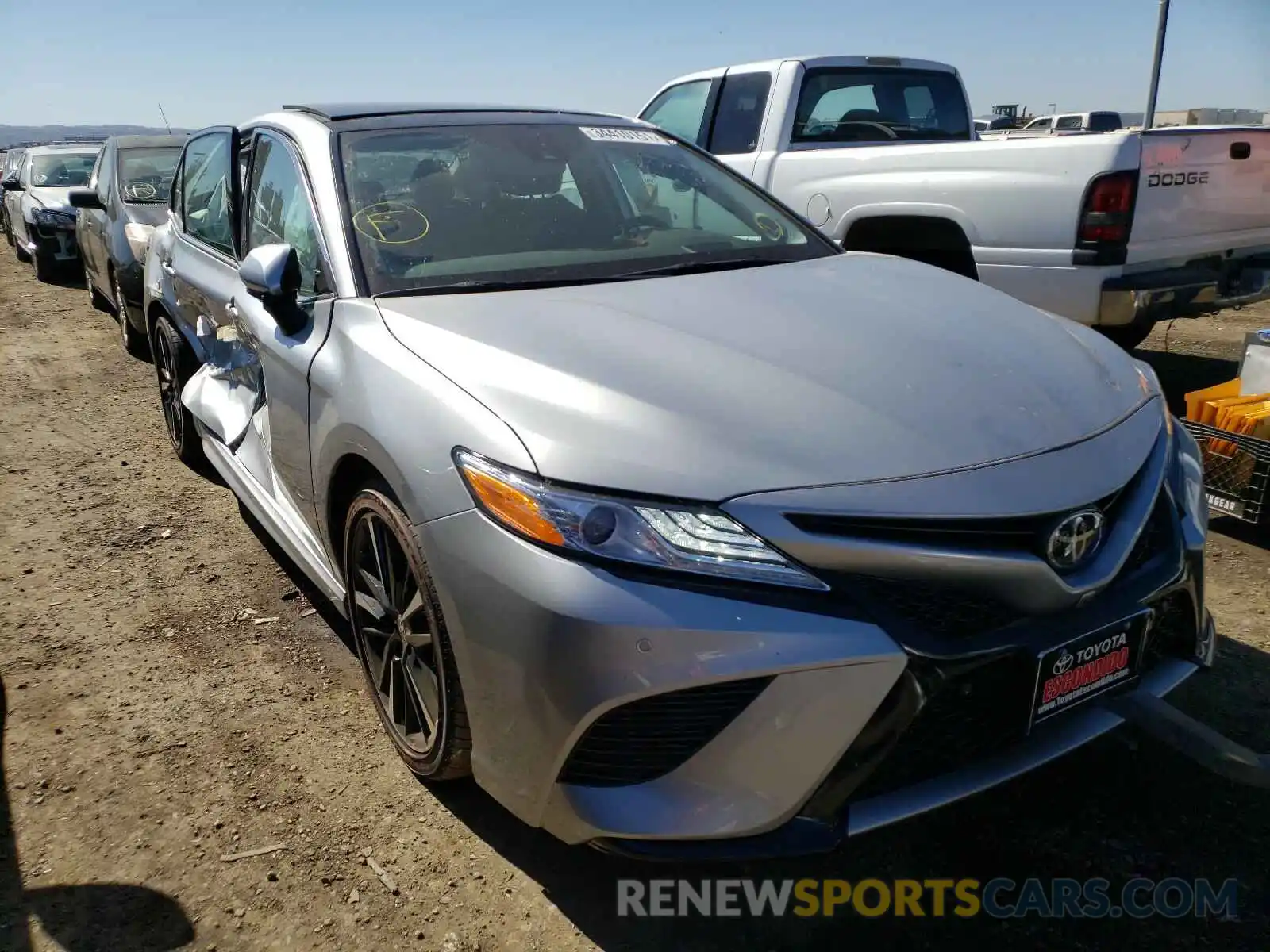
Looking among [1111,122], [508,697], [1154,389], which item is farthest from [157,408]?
[1111,122]

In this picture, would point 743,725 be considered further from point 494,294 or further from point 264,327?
point 264,327

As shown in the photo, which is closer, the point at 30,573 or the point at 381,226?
the point at 381,226

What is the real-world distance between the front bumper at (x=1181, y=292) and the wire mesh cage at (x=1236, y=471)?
3.16ft

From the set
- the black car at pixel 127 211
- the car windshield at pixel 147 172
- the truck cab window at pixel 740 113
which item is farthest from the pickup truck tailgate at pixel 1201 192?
the car windshield at pixel 147 172

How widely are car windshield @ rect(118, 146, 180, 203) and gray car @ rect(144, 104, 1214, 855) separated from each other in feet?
19.1

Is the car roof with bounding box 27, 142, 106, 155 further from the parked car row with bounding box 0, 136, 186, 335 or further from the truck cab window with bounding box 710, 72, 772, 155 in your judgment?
Answer: the truck cab window with bounding box 710, 72, 772, 155

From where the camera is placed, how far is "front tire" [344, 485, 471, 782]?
2154mm

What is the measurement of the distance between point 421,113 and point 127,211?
5218 mm

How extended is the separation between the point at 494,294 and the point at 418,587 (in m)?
0.83

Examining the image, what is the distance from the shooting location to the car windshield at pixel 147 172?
772cm

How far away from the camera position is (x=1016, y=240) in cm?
483

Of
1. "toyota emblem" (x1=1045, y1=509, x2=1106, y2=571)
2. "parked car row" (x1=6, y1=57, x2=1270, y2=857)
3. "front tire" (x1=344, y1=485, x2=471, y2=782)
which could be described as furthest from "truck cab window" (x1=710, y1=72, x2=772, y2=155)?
"toyota emblem" (x1=1045, y1=509, x2=1106, y2=571)

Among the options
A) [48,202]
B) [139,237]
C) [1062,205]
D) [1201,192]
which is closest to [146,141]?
[139,237]

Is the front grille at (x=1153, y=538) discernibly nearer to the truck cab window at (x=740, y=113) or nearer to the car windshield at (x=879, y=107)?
the car windshield at (x=879, y=107)
